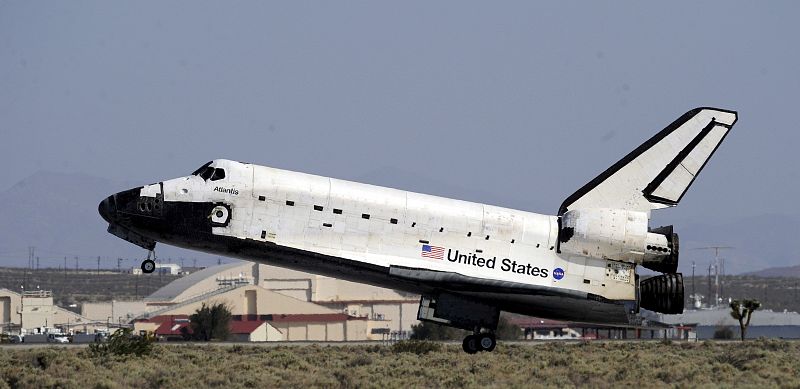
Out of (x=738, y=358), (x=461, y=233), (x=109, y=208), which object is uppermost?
(x=109, y=208)

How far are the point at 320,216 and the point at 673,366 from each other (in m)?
17.8

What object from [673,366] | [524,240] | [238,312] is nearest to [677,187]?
[524,240]

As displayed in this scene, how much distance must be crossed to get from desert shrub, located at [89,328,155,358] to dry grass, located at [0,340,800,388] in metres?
0.62

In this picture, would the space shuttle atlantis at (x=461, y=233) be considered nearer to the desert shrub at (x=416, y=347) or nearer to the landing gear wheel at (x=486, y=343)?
the landing gear wheel at (x=486, y=343)

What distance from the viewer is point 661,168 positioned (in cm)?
3694

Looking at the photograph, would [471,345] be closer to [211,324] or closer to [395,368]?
[395,368]

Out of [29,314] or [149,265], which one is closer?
[149,265]

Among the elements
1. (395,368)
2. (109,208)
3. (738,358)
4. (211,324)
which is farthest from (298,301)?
(109,208)

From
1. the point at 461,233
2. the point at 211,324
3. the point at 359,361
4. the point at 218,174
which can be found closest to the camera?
the point at 218,174

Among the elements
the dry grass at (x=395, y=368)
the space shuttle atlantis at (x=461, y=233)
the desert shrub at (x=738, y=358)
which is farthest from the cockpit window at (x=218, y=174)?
the desert shrub at (x=738, y=358)

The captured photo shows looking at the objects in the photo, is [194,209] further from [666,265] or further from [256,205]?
[666,265]

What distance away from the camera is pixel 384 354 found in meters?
54.6

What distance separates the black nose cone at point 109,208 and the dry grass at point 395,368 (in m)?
4.81

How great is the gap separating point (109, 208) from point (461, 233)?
9309mm
